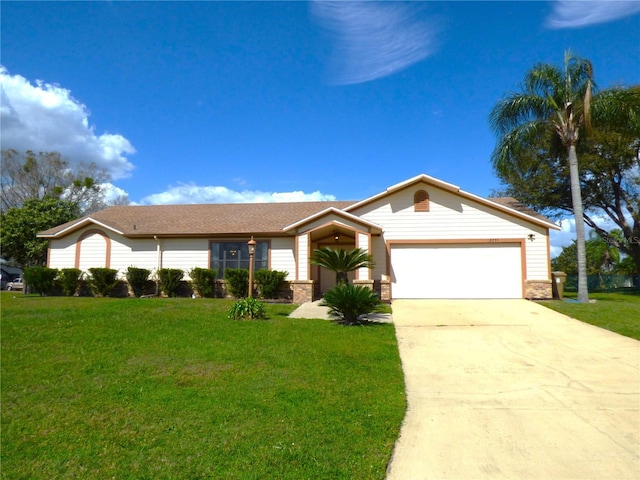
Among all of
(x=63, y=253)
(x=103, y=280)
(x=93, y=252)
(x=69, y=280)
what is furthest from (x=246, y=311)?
(x=63, y=253)

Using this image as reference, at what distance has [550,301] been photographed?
15258mm

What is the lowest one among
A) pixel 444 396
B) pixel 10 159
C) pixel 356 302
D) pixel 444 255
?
pixel 444 396

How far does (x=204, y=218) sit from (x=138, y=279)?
13.8 ft

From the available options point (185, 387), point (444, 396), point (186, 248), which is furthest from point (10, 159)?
point (444, 396)

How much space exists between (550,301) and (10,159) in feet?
137

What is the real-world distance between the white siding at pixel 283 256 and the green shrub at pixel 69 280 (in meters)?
8.49

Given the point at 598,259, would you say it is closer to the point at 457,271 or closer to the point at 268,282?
the point at 457,271

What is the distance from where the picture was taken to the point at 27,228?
78.4 feet

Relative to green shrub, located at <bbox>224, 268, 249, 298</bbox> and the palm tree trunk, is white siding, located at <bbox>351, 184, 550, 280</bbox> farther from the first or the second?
green shrub, located at <bbox>224, 268, 249, 298</bbox>

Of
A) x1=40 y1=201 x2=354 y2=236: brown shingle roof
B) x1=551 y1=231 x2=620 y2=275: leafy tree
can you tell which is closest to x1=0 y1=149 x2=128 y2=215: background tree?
x1=40 y1=201 x2=354 y2=236: brown shingle roof

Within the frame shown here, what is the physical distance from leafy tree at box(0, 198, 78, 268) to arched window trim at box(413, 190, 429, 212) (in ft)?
68.4

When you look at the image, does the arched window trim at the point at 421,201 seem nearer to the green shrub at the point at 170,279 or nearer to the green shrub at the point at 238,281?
the green shrub at the point at 238,281

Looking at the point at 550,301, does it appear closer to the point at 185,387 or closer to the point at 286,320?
the point at 286,320

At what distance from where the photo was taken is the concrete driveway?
399cm
